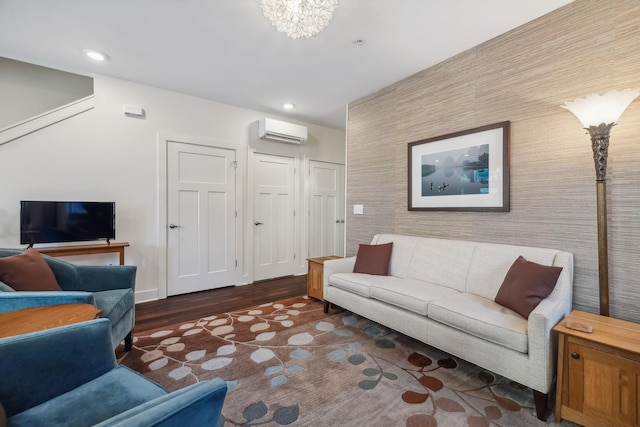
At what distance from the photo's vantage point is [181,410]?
73cm

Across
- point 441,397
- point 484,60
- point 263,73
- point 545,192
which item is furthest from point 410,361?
point 263,73

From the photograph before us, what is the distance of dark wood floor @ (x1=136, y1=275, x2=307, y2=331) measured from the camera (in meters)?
2.89

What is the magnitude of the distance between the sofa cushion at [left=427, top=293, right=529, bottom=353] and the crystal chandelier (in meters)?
2.11

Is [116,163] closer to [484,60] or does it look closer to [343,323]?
[343,323]

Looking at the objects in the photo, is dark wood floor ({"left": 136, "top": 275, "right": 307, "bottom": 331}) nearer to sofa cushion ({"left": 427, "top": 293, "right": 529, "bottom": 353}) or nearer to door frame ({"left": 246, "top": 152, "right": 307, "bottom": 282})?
door frame ({"left": 246, "top": 152, "right": 307, "bottom": 282})

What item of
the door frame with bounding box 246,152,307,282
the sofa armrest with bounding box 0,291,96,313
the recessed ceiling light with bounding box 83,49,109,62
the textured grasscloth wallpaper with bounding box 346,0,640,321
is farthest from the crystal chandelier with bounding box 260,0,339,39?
the door frame with bounding box 246,152,307,282

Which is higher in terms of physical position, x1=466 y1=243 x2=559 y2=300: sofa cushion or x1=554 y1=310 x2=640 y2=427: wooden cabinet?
x1=466 y1=243 x2=559 y2=300: sofa cushion

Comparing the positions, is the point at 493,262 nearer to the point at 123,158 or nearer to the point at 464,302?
the point at 464,302

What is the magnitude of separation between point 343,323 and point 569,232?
77.7 inches

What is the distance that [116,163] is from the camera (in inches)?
128

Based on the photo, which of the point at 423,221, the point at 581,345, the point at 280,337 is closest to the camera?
the point at 581,345

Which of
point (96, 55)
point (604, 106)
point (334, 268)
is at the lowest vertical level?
point (334, 268)

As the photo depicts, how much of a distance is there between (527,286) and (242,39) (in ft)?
9.70

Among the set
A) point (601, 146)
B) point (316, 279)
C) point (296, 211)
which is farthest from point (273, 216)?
point (601, 146)
